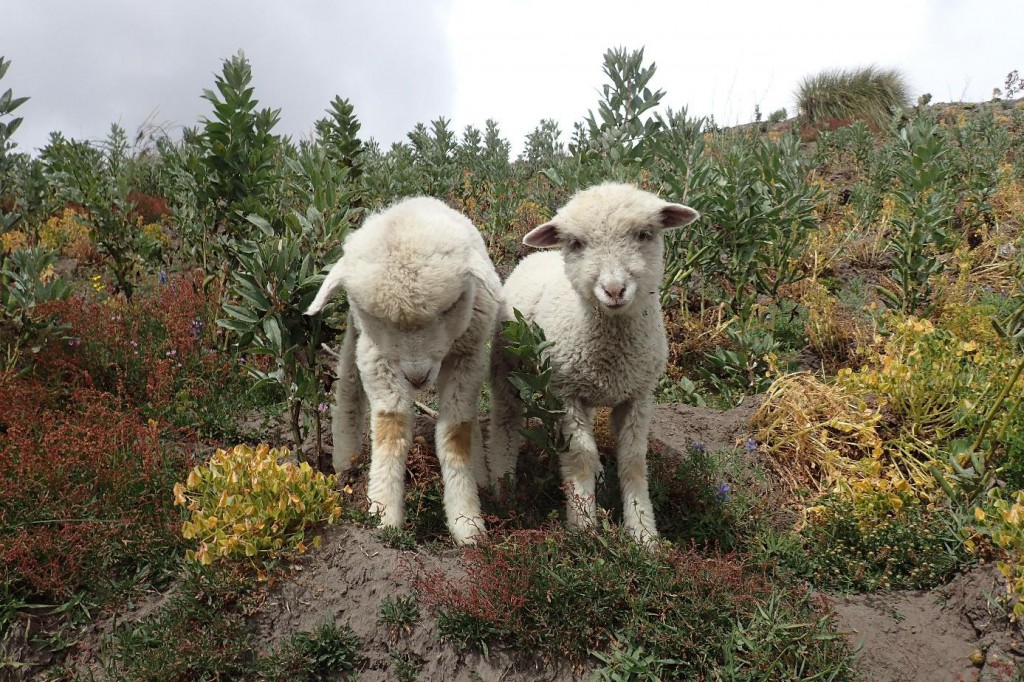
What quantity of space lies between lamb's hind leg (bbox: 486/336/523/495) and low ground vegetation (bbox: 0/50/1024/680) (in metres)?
0.17

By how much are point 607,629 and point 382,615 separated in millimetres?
1214

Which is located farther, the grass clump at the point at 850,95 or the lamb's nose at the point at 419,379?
the grass clump at the point at 850,95

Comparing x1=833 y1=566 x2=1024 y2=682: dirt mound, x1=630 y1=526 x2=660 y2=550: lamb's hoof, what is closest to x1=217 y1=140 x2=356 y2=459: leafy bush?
x1=630 y1=526 x2=660 y2=550: lamb's hoof

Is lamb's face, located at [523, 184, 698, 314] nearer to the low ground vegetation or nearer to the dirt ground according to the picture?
the low ground vegetation

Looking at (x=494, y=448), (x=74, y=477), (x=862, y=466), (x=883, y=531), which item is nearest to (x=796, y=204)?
(x=862, y=466)

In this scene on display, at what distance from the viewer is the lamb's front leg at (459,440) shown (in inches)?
167

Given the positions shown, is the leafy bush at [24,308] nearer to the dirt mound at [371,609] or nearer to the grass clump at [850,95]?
the dirt mound at [371,609]

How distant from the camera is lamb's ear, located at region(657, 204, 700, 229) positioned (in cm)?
399

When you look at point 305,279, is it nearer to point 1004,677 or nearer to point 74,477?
point 74,477

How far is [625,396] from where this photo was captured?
14.1ft

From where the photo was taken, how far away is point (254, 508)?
157 inches

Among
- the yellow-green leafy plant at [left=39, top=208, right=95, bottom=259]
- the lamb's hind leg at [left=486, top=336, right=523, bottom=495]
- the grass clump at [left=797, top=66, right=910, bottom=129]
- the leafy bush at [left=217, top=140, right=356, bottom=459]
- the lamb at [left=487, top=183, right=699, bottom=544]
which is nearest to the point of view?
the lamb at [left=487, top=183, right=699, bottom=544]

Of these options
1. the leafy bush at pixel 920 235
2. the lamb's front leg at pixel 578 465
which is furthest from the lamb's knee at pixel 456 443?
the leafy bush at pixel 920 235

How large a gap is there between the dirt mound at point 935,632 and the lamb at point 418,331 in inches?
86.6
